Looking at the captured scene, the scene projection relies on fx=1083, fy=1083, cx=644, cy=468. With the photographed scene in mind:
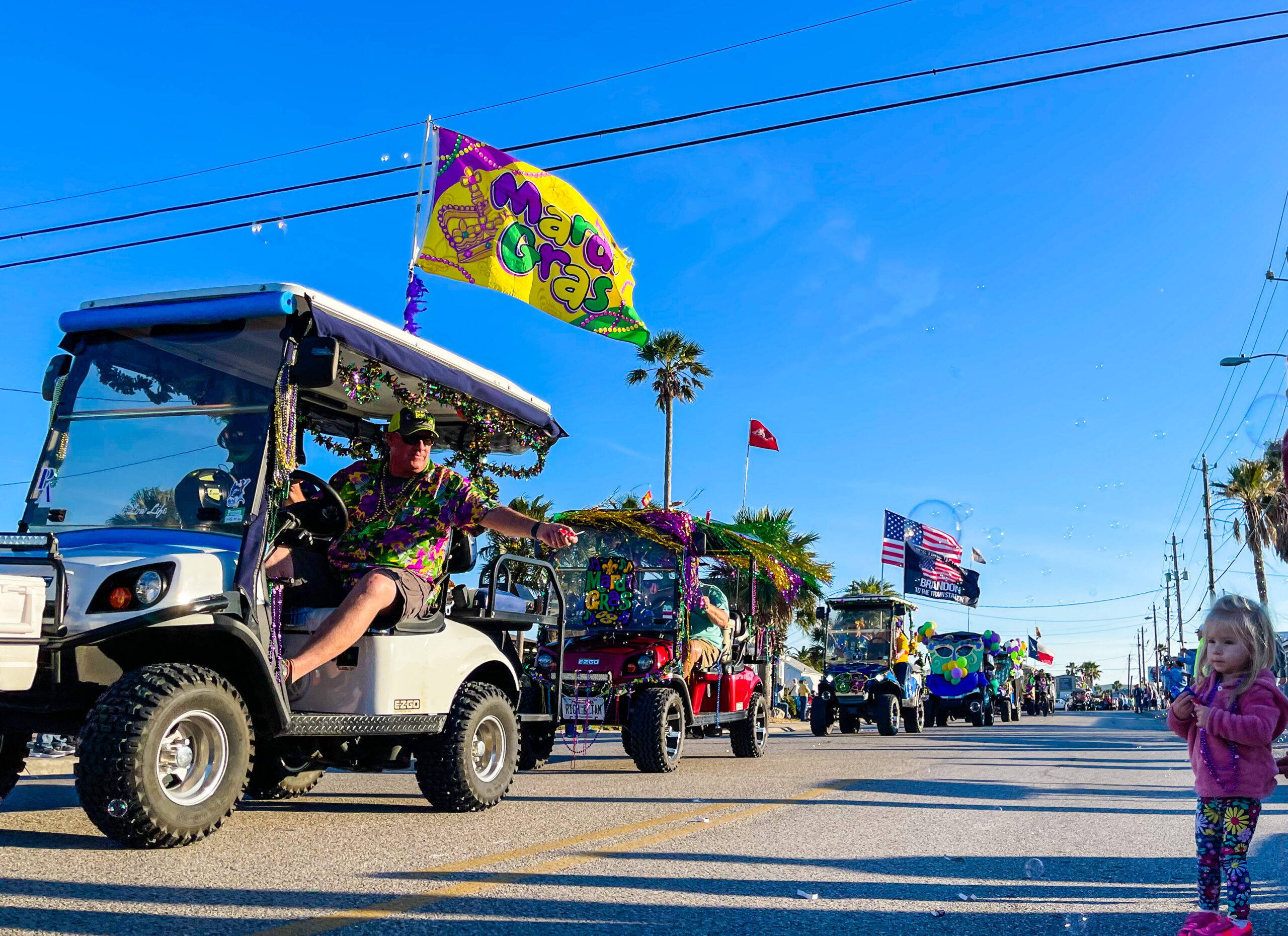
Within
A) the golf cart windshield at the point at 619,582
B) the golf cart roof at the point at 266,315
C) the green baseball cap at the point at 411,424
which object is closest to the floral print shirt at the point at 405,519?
the green baseball cap at the point at 411,424

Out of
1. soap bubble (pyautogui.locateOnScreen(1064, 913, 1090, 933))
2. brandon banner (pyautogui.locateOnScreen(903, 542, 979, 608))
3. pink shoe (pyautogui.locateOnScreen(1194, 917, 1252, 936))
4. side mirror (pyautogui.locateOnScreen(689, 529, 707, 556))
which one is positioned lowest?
soap bubble (pyautogui.locateOnScreen(1064, 913, 1090, 933))

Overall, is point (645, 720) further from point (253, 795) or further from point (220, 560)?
point (220, 560)

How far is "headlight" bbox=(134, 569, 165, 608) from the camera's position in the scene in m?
4.66

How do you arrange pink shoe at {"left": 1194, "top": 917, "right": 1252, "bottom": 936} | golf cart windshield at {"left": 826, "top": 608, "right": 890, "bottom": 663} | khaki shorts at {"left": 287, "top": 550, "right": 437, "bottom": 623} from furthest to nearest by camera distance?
golf cart windshield at {"left": 826, "top": 608, "right": 890, "bottom": 663}
khaki shorts at {"left": 287, "top": 550, "right": 437, "bottom": 623}
pink shoe at {"left": 1194, "top": 917, "right": 1252, "bottom": 936}

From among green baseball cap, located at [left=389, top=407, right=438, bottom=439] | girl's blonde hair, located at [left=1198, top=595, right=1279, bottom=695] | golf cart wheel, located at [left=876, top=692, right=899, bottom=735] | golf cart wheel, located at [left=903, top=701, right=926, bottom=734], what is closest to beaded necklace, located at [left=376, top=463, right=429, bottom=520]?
green baseball cap, located at [left=389, top=407, right=438, bottom=439]

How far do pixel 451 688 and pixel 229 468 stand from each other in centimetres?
194

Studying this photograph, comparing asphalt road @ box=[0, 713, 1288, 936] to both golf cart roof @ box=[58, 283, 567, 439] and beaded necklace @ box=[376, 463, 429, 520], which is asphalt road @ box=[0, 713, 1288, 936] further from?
golf cart roof @ box=[58, 283, 567, 439]

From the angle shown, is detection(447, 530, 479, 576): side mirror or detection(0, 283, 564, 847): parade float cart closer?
detection(0, 283, 564, 847): parade float cart

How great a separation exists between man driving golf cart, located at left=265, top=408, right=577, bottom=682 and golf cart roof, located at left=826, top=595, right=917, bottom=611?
702 inches

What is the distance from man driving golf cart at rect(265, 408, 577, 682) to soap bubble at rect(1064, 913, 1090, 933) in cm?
334

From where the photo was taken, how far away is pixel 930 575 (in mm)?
41531

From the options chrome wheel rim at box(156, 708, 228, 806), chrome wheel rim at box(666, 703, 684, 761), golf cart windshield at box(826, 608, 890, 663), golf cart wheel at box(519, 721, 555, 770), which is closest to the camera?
chrome wheel rim at box(156, 708, 228, 806)

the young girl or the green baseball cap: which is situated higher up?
the green baseball cap

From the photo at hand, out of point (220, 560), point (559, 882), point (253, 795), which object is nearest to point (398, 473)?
point (220, 560)
